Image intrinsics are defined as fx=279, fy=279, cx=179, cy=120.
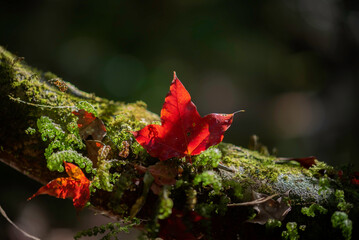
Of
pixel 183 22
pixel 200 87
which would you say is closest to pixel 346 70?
pixel 200 87

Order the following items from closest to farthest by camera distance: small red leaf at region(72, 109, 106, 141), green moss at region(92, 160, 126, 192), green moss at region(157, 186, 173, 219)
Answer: green moss at region(157, 186, 173, 219), green moss at region(92, 160, 126, 192), small red leaf at region(72, 109, 106, 141)

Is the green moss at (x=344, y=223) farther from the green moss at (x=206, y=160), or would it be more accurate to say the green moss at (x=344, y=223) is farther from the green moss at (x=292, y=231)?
the green moss at (x=206, y=160)

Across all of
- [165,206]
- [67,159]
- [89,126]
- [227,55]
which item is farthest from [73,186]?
[227,55]

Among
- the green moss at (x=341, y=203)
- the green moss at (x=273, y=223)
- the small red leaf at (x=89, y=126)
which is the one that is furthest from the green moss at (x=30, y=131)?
the green moss at (x=341, y=203)

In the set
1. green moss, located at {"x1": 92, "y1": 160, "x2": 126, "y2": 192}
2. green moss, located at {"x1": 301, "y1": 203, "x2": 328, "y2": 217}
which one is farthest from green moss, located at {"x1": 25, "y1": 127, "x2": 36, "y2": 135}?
green moss, located at {"x1": 301, "y1": 203, "x2": 328, "y2": 217}

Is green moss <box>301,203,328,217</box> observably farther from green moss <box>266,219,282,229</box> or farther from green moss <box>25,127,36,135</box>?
green moss <box>25,127,36,135</box>
